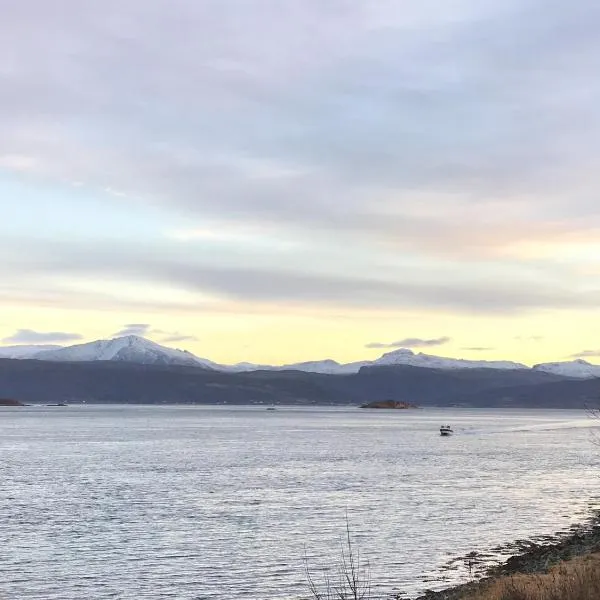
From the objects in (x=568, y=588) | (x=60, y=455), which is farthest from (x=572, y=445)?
(x=568, y=588)

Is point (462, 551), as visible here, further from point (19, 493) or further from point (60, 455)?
point (60, 455)

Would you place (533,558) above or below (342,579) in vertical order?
above

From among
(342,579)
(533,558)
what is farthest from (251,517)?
(533,558)

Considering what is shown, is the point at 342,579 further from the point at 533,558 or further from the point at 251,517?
the point at 251,517

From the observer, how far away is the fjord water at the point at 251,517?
3469cm

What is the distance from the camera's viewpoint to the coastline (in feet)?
98.7

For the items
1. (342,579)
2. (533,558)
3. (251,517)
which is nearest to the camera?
(342,579)

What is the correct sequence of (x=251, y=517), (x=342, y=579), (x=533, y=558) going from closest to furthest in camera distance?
(x=342, y=579) < (x=533, y=558) < (x=251, y=517)

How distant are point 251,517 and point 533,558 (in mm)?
19087

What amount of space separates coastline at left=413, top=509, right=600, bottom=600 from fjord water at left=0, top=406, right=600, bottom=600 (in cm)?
146

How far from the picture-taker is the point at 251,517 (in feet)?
164

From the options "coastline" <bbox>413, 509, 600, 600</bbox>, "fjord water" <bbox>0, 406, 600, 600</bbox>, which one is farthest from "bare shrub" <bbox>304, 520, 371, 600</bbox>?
"coastline" <bbox>413, 509, 600, 600</bbox>

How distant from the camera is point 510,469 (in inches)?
3339

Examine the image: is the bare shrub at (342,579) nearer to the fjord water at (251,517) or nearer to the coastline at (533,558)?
the fjord water at (251,517)
